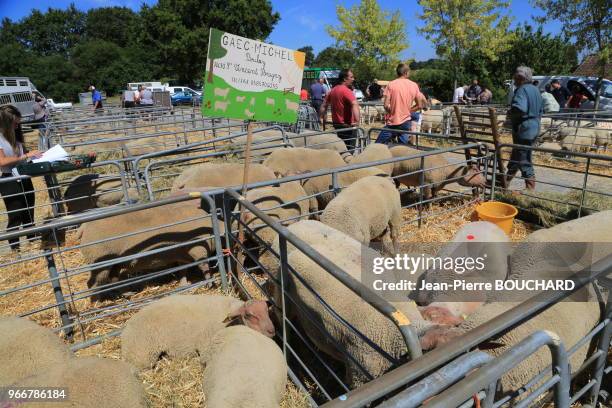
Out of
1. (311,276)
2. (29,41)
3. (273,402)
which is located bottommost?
(273,402)

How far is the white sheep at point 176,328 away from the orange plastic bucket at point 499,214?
3504mm

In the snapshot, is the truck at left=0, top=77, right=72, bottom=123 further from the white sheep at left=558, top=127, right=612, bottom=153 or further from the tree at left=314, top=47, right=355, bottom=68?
the tree at left=314, top=47, right=355, bottom=68

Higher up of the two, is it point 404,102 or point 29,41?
point 29,41

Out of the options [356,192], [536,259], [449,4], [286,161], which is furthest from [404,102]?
[449,4]

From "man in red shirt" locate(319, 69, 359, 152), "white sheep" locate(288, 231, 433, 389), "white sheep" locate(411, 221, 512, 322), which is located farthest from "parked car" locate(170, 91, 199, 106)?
"white sheep" locate(288, 231, 433, 389)

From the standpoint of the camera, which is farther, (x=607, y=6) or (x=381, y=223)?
(x=607, y=6)

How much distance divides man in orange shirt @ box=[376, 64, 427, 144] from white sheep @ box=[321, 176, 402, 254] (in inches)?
119

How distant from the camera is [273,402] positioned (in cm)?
254

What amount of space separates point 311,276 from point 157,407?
1.50 metres

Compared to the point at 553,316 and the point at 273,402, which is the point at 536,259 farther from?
the point at 273,402

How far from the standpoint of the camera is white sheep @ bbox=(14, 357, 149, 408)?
230 cm

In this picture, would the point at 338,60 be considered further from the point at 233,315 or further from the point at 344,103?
the point at 233,315

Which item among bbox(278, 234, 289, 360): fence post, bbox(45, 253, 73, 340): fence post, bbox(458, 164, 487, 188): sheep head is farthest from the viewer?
bbox(458, 164, 487, 188): sheep head

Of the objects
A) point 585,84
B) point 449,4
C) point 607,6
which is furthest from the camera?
point 449,4
